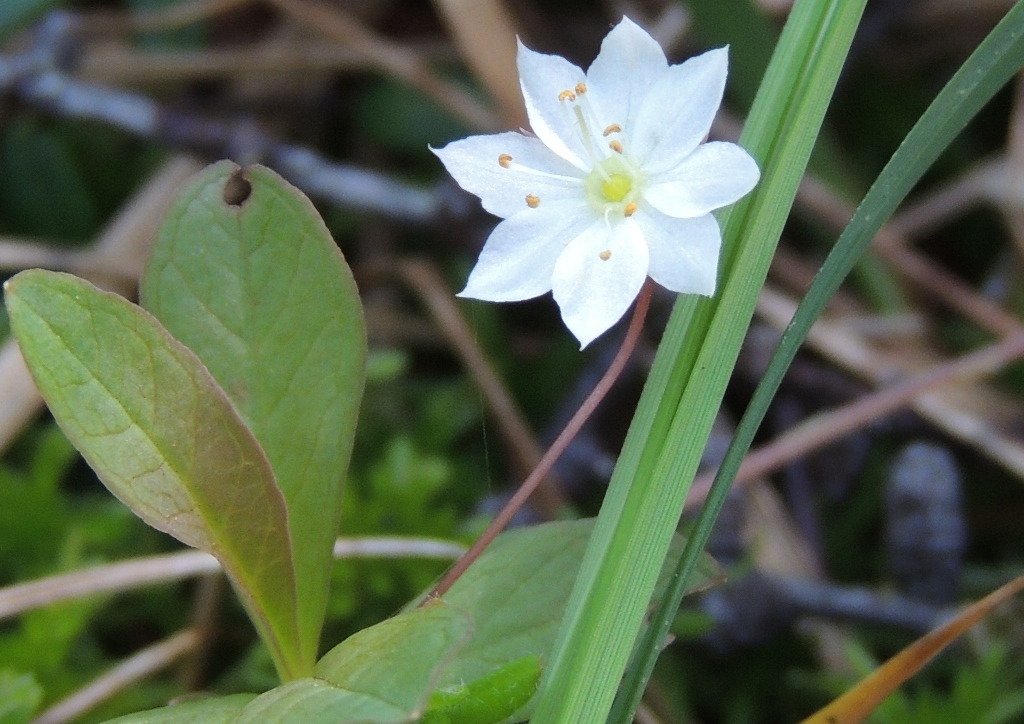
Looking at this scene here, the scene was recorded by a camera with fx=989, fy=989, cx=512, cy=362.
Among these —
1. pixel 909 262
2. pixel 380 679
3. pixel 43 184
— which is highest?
pixel 909 262

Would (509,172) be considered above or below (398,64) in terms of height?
below

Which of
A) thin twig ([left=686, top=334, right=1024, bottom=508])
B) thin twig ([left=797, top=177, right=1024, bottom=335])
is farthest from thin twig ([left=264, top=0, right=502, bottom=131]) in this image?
thin twig ([left=686, top=334, right=1024, bottom=508])

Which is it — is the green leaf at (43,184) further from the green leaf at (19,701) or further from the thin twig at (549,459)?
the thin twig at (549,459)

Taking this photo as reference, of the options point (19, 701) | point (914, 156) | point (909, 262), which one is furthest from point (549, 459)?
point (909, 262)

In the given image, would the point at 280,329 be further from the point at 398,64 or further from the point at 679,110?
the point at 398,64

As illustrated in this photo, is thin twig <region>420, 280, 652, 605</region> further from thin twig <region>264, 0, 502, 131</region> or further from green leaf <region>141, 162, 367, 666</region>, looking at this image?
thin twig <region>264, 0, 502, 131</region>

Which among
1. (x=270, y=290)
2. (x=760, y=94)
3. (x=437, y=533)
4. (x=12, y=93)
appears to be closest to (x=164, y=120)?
(x=12, y=93)

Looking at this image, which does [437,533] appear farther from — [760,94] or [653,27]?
[653,27]
